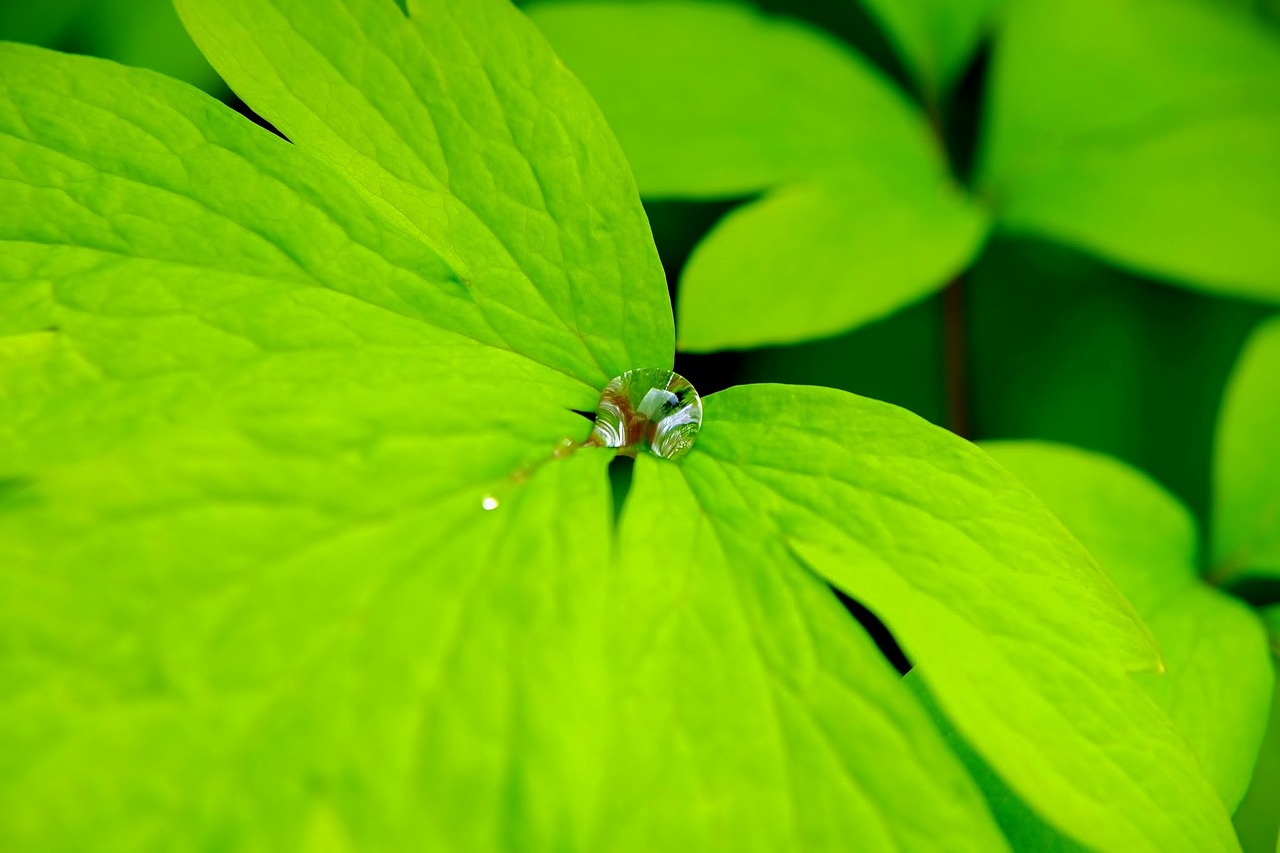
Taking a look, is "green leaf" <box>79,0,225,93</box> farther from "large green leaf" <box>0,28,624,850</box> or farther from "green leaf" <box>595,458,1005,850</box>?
"green leaf" <box>595,458,1005,850</box>

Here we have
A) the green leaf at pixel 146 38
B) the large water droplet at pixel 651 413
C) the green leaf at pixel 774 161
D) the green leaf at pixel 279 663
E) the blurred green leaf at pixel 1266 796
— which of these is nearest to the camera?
the green leaf at pixel 279 663

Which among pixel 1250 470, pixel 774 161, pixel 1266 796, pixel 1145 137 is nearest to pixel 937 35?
pixel 1145 137

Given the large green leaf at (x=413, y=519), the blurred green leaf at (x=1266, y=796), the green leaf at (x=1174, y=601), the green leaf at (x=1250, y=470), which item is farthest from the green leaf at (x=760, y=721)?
the green leaf at (x=1250, y=470)

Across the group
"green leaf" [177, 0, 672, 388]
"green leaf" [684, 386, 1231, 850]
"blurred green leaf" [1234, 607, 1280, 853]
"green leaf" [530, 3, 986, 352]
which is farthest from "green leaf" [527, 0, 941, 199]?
"blurred green leaf" [1234, 607, 1280, 853]

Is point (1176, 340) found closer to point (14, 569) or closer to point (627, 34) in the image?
point (627, 34)

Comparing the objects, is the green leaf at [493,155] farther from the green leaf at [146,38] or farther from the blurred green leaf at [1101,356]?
the blurred green leaf at [1101,356]

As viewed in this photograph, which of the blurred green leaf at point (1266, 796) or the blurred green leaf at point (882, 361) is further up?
the blurred green leaf at point (882, 361)

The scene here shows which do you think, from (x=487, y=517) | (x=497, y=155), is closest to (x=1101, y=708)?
(x=487, y=517)
